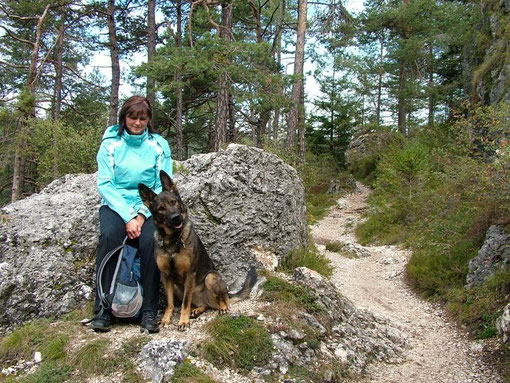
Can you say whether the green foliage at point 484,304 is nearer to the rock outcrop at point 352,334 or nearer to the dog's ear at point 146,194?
the rock outcrop at point 352,334

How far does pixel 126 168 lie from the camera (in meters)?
3.84

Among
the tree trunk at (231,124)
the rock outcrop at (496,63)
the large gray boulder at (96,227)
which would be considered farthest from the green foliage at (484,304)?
the tree trunk at (231,124)

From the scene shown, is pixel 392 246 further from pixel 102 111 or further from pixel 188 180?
pixel 102 111

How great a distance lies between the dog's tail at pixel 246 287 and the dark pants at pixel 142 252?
0.84 m

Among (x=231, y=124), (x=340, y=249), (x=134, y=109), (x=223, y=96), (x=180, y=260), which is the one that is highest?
(x=223, y=96)

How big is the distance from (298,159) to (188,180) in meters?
9.42

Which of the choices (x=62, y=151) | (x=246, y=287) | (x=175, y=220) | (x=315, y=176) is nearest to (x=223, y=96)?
(x=62, y=151)

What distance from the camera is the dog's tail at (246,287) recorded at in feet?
13.3

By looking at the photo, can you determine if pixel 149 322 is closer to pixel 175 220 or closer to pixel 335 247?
pixel 175 220

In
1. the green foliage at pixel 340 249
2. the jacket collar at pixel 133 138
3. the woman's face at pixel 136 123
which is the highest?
the woman's face at pixel 136 123

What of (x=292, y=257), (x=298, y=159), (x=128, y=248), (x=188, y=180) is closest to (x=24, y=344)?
(x=128, y=248)

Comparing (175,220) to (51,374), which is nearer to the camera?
(51,374)

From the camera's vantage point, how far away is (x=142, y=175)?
391cm

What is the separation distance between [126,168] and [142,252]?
0.88 metres
